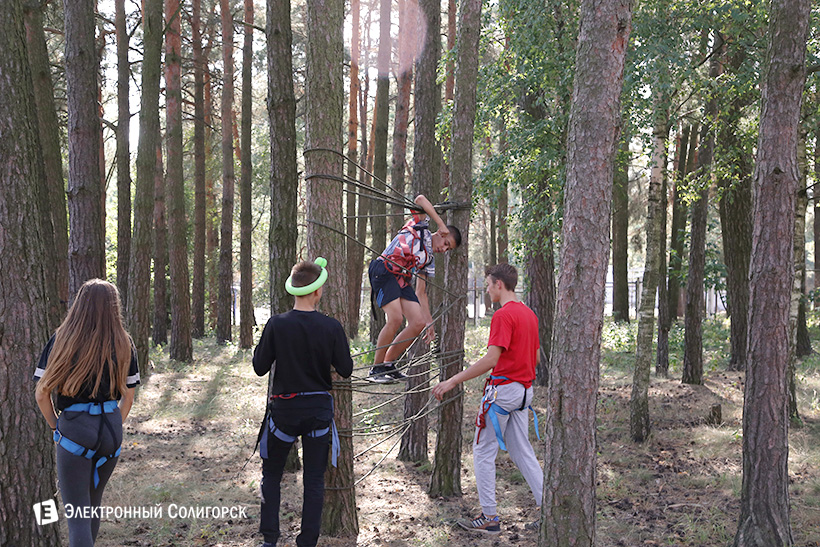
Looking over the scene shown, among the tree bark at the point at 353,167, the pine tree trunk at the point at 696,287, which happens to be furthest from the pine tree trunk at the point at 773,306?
the tree bark at the point at 353,167

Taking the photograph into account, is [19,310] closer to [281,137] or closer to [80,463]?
[80,463]

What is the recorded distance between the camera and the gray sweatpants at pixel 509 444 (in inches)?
198

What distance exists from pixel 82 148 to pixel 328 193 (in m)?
4.83

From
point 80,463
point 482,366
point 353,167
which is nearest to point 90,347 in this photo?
point 80,463

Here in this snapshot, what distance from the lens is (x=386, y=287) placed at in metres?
5.93

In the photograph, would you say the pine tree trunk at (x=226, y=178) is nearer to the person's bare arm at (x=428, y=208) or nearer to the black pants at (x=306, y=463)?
the person's bare arm at (x=428, y=208)

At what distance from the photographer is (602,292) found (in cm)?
386

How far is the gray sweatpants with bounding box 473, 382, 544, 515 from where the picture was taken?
503 cm

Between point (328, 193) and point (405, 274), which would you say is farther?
point (405, 274)

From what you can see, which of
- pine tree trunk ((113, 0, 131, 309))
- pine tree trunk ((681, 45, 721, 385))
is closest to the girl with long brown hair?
pine tree trunk ((113, 0, 131, 309))

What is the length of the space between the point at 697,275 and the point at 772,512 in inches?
254

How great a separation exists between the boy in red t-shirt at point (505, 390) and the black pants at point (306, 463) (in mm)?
1170

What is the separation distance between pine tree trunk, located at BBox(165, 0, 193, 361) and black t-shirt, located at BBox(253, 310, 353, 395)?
1028 cm

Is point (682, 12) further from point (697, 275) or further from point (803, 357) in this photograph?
point (803, 357)
